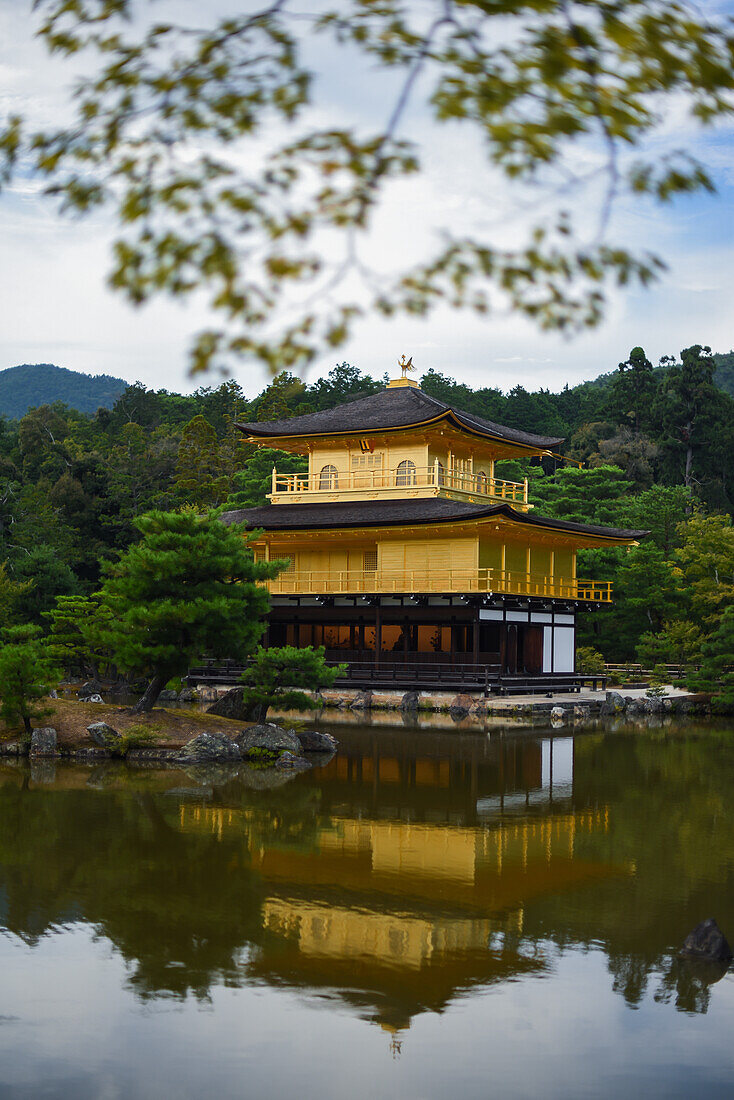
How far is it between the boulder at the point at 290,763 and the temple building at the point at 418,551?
1320cm

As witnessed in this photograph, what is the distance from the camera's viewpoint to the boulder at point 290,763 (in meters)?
17.1

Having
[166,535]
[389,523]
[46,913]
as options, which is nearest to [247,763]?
[166,535]

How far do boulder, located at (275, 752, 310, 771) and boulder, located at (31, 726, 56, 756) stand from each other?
12.4 ft

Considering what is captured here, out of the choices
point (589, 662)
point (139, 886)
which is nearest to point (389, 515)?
point (589, 662)

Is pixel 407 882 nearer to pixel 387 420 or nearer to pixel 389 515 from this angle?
pixel 389 515

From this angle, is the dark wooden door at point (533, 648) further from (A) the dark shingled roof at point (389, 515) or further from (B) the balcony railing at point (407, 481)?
(B) the balcony railing at point (407, 481)

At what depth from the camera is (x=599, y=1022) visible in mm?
6324

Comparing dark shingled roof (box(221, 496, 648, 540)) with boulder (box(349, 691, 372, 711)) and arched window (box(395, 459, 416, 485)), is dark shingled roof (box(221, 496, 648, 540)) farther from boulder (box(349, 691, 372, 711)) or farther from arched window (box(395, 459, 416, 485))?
boulder (box(349, 691, 372, 711))

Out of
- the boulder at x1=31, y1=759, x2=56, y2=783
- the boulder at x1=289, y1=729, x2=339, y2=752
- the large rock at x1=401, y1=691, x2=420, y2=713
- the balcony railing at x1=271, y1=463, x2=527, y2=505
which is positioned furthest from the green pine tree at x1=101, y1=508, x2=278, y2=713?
the balcony railing at x1=271, y1=463, x2=527, y2=505

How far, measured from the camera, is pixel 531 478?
182 feet

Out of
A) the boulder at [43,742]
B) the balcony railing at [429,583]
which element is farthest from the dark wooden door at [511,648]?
the boulder at [43,742]

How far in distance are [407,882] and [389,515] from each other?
79.4 feet

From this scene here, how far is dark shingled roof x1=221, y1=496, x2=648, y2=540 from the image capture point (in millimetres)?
31400

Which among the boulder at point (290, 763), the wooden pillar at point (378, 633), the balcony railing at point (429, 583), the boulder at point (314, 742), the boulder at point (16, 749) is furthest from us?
the wooden pillar at point (378, 633)
